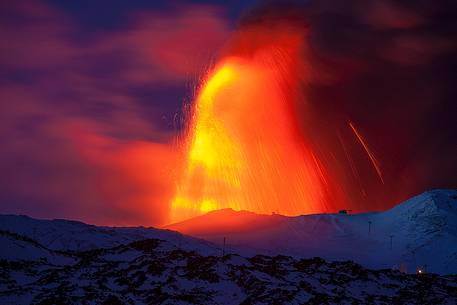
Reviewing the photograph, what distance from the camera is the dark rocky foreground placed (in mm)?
134775

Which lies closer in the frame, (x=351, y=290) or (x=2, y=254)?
(x=2, y=254)

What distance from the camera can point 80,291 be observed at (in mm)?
132875

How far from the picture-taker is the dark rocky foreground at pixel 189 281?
13478 cm

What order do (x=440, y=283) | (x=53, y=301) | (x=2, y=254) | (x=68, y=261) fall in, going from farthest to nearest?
(x=440, y=283)
(x=68, y=261)
(x=2, y=254)
(x=53, y=301)

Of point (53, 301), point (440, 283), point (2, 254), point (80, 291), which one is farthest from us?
point (440, 283)

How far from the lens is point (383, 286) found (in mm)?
169625

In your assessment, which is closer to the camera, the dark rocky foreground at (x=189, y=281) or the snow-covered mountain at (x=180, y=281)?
the dark rocky foreground at (x=189, y=281)

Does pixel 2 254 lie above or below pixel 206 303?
above

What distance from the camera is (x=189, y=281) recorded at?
490 ft

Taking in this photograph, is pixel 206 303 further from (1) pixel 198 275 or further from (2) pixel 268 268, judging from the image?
(2) pixel 268 268

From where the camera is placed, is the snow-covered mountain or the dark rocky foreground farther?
the snow-covered mountain

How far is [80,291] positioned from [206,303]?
78.3 feet

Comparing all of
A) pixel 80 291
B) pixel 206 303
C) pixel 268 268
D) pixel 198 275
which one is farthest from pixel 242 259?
pixel 80 291

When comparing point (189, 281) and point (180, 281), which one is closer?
point (180, 281)
